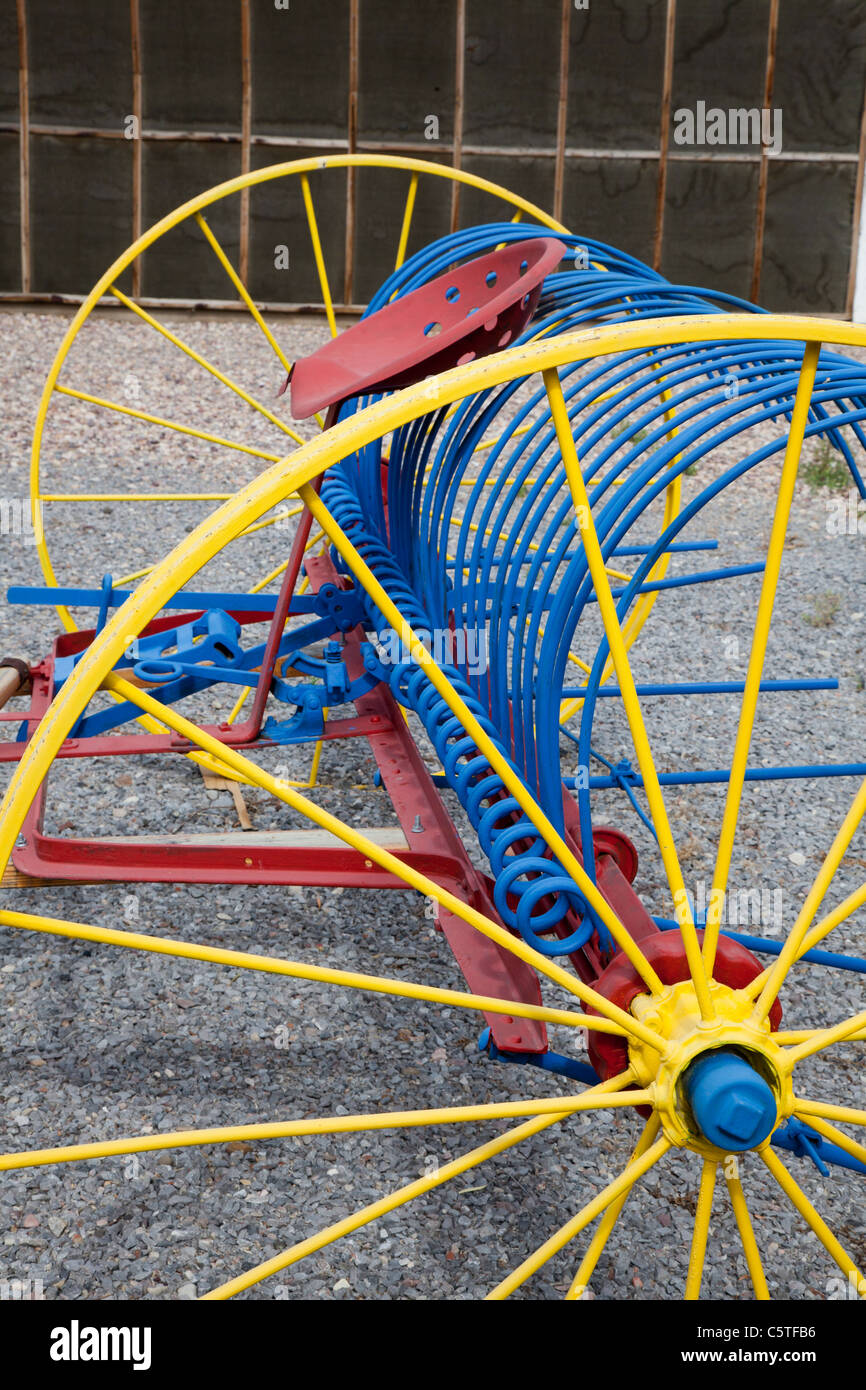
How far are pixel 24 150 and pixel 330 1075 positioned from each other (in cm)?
806

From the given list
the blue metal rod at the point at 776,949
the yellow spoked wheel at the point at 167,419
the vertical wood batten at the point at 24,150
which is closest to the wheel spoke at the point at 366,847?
the blue metal rod at the point at 776,949

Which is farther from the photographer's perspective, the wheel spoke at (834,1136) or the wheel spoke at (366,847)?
the wheel spoke at (834,1136)

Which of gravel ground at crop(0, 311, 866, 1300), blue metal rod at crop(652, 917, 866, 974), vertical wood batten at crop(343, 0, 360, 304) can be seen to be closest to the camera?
blue metal rod at crop(652, 917, 866, 974)

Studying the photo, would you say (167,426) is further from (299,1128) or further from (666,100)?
(666,100)

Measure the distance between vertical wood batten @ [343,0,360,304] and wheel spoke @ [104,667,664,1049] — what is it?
809 cm

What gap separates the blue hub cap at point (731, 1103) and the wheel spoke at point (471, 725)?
146 mm

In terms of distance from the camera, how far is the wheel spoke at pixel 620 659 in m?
1.50

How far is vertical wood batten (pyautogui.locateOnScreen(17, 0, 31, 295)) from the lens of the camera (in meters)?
8.62

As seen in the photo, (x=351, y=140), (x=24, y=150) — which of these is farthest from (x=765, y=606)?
(x=24, y=150)

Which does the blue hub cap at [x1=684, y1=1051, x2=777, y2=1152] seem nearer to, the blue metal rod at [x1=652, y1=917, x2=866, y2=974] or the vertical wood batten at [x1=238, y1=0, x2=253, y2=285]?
the blue metal rod at [x1=652, y1=917, x2=866, y2=974]

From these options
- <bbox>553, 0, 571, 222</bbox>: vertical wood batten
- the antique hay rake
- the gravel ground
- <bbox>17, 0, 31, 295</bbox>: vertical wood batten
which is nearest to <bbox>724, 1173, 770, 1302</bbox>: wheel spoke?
the antique hay rake

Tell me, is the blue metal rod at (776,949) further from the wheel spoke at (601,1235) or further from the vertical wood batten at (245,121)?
the vertical wood batten at (245,121)
